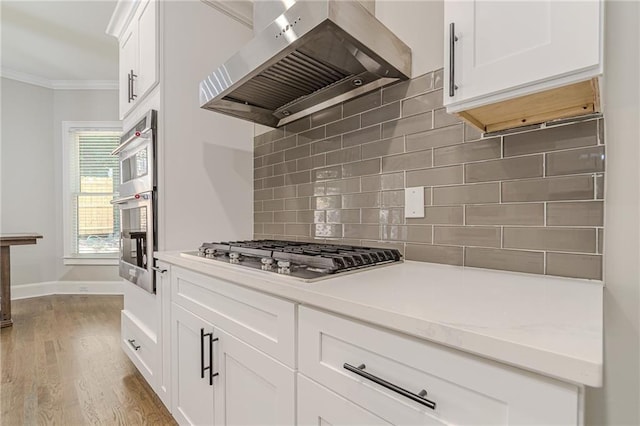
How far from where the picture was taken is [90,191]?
4.57 m

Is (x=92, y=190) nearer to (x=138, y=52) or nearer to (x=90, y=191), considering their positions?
(x=90, y=191)

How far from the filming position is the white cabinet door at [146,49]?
1.89 metres

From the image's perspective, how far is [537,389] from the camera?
466mm

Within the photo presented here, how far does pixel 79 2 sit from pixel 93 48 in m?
0.91

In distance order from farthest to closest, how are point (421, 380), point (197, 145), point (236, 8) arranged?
point (236, 8)
point (197, 145)
point (421, 380)

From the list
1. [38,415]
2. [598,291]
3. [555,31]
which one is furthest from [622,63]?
[38,415]

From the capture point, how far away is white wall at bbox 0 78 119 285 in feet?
13.6

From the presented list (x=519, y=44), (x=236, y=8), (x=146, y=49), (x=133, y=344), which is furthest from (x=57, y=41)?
(x=519, y=44)

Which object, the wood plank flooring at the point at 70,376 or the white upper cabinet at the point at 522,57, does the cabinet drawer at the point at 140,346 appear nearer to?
the wood plank flooring at the point at 70,376

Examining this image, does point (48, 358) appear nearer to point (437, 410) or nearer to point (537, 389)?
point (437, 410)

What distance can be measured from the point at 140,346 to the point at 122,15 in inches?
89.6

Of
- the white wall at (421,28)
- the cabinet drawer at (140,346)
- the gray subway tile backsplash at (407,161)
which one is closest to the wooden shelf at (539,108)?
the gray subway tile backsplash at (407,161)

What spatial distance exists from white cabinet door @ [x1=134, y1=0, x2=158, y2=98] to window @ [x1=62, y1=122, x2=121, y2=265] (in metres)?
2.89

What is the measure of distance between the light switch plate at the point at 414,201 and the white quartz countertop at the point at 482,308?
277 mm
